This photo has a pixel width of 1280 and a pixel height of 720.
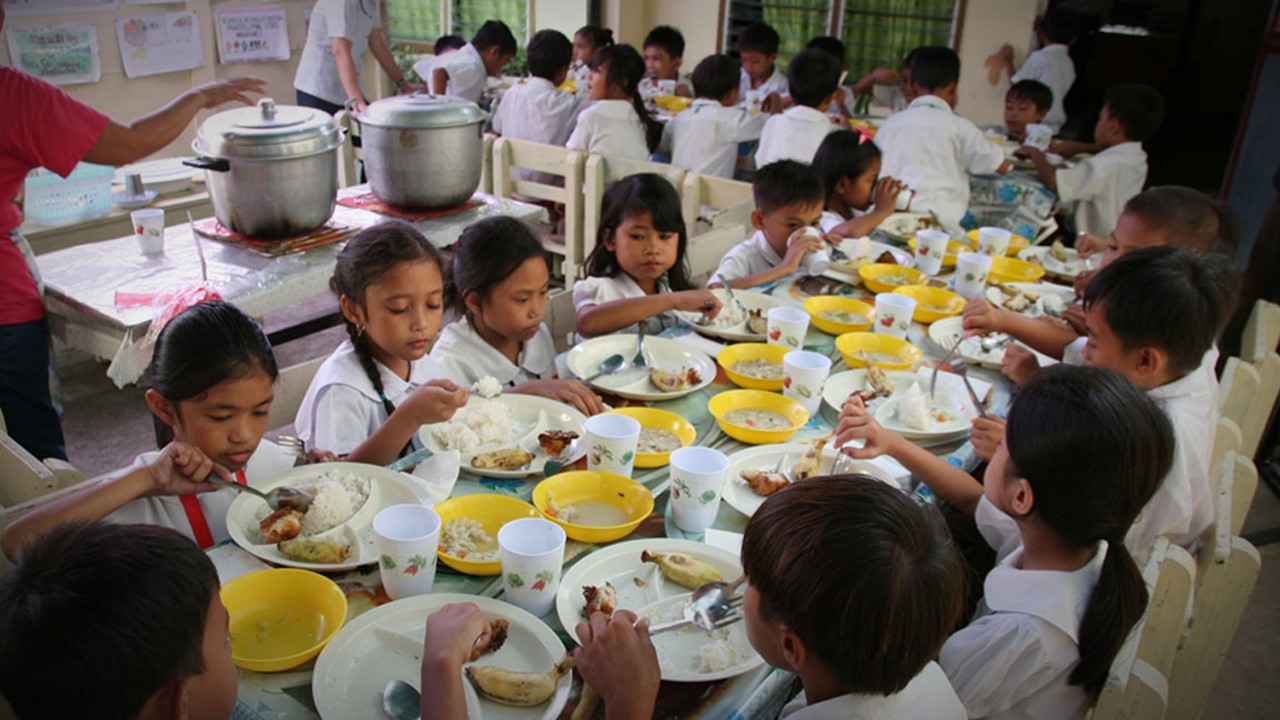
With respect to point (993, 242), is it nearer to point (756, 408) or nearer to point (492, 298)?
point (756, 408)

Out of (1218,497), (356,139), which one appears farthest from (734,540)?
(356,139)

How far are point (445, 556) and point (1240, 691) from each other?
270 centimetres

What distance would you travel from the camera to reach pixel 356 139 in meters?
5.49

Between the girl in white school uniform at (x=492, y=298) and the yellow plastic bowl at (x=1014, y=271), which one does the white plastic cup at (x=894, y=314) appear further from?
the girl in white school uniform at (x=492, y=298)

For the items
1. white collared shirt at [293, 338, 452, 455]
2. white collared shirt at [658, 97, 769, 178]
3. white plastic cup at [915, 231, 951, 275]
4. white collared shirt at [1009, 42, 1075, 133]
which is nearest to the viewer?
white collared shirt at [293, 338, 452, 455]

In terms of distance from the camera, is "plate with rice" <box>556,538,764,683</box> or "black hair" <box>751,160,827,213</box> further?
"black hair" <box>751,160,827,213</box>

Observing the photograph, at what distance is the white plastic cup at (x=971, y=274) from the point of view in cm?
295

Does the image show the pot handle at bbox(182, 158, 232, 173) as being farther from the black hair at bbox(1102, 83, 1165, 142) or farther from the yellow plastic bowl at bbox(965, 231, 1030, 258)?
the black hair at bbox(1102, 83, 1165, 142)

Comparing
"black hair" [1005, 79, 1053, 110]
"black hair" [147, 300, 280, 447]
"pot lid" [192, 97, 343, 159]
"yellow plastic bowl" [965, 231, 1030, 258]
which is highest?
"black hair" [1005, 79, 1053, 110]

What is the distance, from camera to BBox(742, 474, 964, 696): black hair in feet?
3.65

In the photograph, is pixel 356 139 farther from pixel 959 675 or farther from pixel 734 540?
pixel 959 675

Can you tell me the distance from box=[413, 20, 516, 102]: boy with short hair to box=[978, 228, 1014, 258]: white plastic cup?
170 inches

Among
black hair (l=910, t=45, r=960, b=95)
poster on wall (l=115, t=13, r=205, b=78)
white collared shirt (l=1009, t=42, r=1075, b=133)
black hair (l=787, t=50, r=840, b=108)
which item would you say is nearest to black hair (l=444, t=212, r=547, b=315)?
black hair (l=787, t=50, r=840, b=108)

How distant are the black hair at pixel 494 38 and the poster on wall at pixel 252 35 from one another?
173 centimetres
